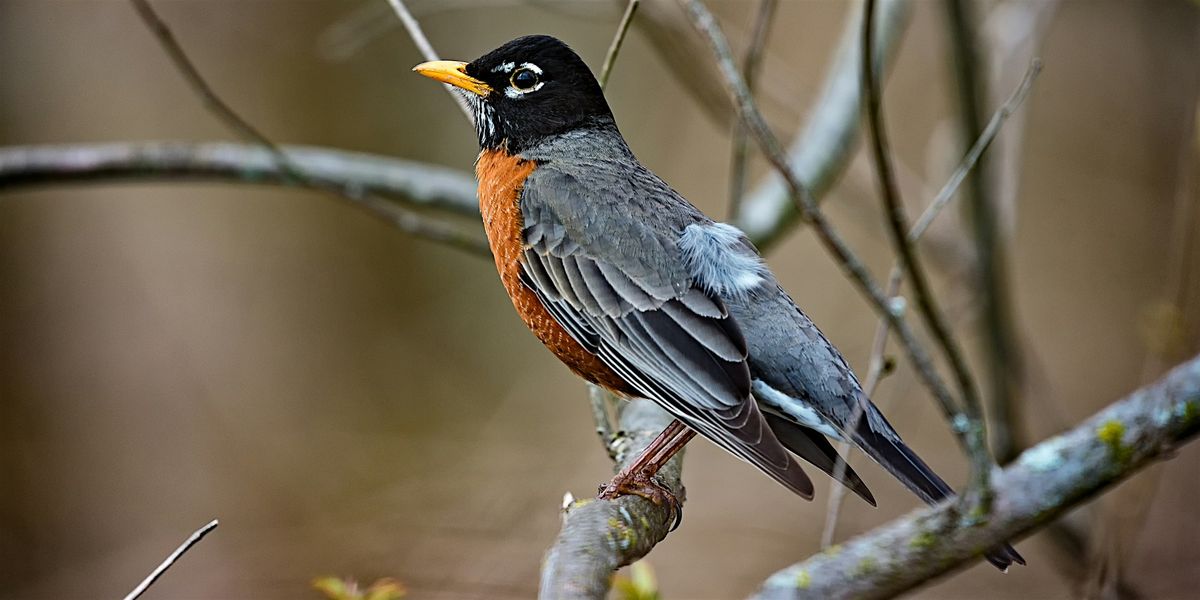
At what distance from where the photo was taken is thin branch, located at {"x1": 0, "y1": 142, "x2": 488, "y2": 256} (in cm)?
413

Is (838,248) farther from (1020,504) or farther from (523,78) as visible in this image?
(523,78)

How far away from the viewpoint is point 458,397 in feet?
24.7

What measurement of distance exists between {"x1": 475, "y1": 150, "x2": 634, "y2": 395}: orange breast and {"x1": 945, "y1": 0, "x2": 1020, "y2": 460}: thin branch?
174 cm

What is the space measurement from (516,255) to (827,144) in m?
1.59

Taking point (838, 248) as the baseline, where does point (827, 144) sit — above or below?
above

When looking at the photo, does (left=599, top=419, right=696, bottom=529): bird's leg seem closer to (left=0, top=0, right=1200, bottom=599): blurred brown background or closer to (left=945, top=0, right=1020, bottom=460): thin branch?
(left=945, top=0, right=1020, bottom=460): thin branch

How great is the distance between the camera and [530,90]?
→ 3607mm

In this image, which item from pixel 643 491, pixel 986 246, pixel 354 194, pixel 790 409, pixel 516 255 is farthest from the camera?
pixel 986 246

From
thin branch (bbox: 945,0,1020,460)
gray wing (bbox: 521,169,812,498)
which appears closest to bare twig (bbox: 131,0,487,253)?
gray wing (bbox: 521,169,812,498)

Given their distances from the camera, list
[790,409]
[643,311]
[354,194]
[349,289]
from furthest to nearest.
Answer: [349,289] → [354,194] → [643,311] → [790,409]

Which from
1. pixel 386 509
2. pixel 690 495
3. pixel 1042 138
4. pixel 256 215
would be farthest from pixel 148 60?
pixel 1042 138

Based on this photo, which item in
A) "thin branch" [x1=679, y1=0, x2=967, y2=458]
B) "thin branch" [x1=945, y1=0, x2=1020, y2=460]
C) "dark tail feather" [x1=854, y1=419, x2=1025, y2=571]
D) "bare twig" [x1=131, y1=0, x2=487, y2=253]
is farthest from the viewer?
"thin branch" [x1=945, y1=0, x2=1020, y2=460]

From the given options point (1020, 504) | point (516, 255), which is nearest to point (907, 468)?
point (1020, 504)

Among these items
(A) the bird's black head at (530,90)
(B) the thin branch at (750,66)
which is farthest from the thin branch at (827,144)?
(A) the bird's black head at (530,90)
